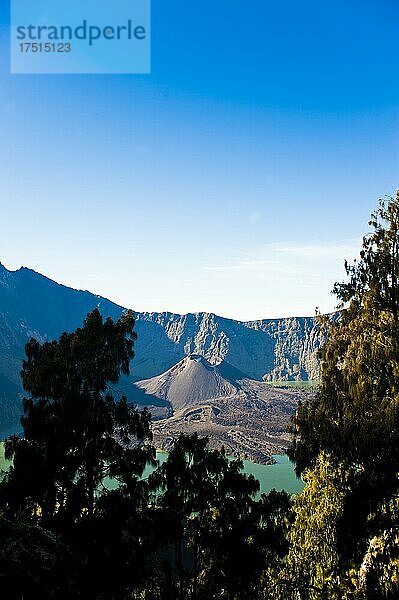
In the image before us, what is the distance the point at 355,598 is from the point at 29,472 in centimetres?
1305

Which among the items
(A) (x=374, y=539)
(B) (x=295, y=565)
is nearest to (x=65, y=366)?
(B) (x=295, y=565)

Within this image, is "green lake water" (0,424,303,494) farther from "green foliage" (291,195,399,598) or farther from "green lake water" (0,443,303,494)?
"green foliage" (291,195,399,598)

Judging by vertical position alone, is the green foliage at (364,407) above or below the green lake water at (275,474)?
above

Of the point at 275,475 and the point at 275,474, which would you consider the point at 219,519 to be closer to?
the point at 275,475

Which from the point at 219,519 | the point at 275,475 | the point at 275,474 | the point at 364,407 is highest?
the point at 364,407

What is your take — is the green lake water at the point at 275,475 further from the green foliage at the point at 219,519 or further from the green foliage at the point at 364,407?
the green foliage at the point at 364,407

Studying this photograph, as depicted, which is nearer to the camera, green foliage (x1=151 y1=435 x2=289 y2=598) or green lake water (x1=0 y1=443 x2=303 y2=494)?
green foliage (x1=151 y1=435 x2=289 y2=598)

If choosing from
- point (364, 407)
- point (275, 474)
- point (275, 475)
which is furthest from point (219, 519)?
point (275, 474)

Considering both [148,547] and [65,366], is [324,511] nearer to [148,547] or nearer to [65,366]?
[148,547]

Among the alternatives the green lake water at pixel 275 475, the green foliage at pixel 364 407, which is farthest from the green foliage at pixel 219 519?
the green lake water at pixel 275 475

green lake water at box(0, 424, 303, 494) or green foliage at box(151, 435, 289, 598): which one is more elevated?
green foliage at box(151, 435, 289, 598)

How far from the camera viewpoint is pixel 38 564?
28.7 feet

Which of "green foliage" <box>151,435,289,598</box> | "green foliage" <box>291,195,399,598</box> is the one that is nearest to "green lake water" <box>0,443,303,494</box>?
"green foliage" <box>151,435,289,598</box>

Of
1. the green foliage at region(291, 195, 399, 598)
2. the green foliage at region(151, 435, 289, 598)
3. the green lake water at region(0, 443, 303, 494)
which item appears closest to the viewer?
the green foliage at region(291, 195, 399, 598)
